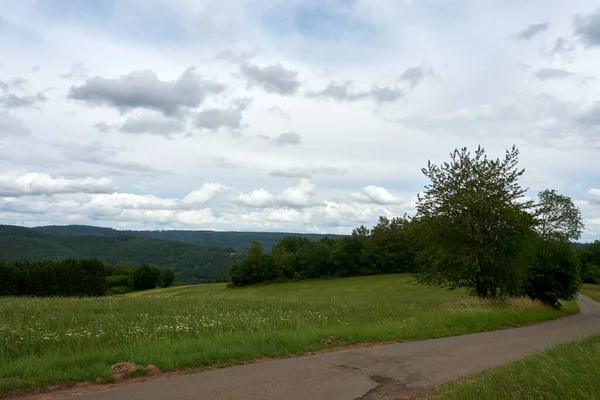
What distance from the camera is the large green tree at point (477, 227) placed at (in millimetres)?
24844

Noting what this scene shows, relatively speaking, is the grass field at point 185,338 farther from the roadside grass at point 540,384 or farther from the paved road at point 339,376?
the roadside grass at point 540,384

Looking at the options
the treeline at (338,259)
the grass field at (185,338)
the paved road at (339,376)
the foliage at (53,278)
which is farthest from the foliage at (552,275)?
the foliage at (53,278)

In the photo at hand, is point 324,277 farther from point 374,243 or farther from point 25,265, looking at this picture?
point 25,265

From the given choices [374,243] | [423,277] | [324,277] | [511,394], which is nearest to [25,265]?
[324,277]

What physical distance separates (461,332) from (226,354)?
365 inches

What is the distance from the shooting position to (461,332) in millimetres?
15266

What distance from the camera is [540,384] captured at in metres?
5.84

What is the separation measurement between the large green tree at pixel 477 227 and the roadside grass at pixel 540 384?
713 inches

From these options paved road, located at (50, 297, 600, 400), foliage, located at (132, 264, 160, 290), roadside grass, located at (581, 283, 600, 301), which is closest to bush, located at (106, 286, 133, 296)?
foliage, located at (132, 264, 160, 290)

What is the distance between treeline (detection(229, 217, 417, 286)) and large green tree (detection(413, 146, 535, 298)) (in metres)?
56.6

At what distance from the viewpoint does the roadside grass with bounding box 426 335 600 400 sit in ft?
17.8

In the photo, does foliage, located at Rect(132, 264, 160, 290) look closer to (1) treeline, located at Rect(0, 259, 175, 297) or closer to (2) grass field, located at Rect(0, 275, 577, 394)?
(1) treeline, located at Rect(0, 259, 175, 297)

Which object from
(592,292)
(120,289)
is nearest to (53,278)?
(120,289)

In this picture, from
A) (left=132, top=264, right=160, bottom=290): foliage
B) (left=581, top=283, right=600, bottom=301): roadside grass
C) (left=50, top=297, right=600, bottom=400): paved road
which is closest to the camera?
(left=50, top=297, right=600, bottom=400): paved road
